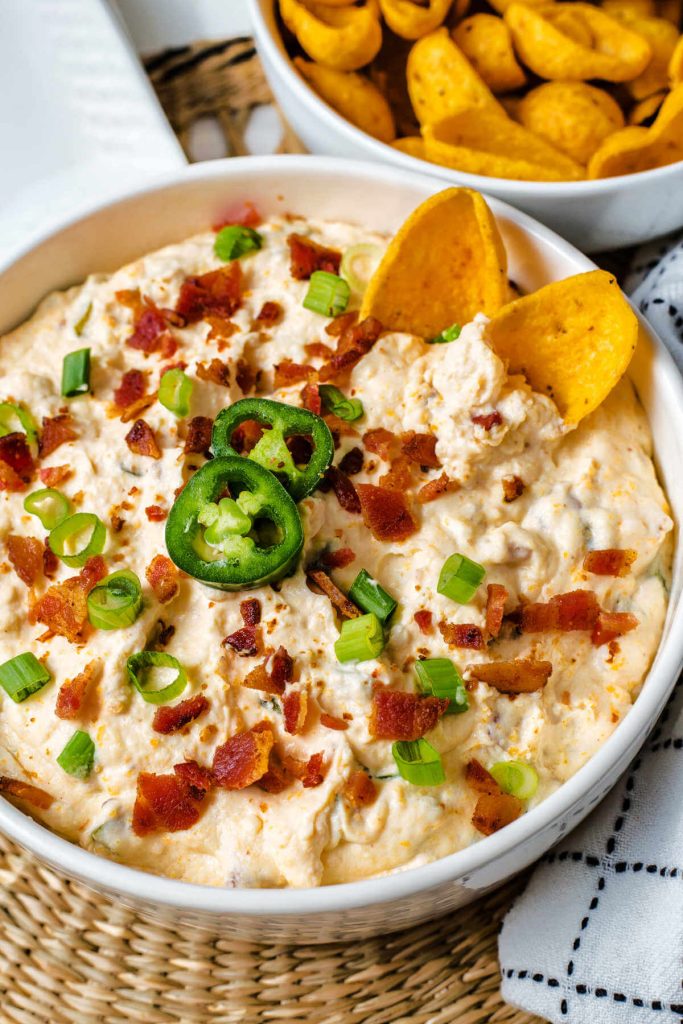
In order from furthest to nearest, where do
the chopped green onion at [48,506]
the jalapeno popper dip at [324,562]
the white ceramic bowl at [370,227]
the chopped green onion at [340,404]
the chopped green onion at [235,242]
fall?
1. the chopped green onion at [235,242]
2. the chopped green onion at [340,404]
3. the chopped green onion at [48,506]
4. the jalapeno popper dip at [324,562]
5. the white ceramic bowl at [370,227]

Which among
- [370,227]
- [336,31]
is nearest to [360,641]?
[370,227]

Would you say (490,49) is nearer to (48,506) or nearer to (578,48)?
(578,48)

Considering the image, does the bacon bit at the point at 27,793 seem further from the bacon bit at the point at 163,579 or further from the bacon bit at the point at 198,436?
the bacon bit at the point at 198,436

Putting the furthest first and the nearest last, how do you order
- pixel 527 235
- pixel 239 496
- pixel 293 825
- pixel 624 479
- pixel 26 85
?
pixel 26 85
pixel 527 235
pixel 624 479
pixel 239 496
pixel 293 825

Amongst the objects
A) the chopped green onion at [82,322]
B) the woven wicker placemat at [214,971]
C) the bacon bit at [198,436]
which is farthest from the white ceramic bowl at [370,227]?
the bacon bit at [198,436]

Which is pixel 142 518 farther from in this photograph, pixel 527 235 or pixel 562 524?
pixel 527 235

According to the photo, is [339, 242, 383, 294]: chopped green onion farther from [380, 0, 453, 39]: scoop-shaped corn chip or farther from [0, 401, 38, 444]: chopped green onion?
[0, 401, 38, 444]: chopped green onion

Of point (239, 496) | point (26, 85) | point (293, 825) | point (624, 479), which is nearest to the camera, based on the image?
point (293, 825)

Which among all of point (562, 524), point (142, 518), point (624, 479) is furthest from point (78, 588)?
point (624, 479)
